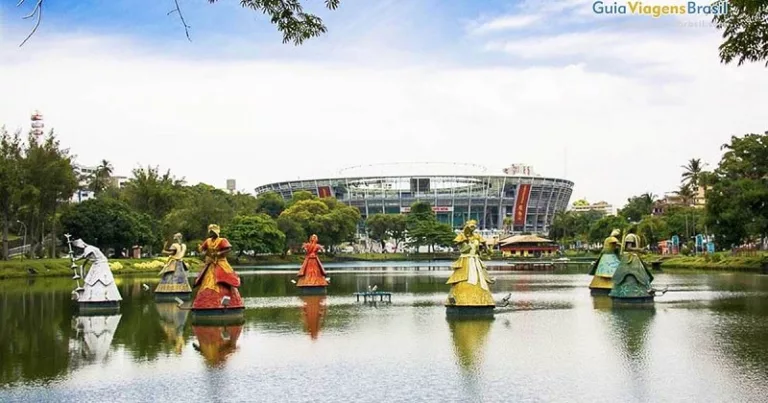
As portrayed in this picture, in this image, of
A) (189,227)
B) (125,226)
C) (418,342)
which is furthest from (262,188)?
(418,342)

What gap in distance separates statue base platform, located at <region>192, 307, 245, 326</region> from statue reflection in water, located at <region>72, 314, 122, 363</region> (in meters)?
2.25

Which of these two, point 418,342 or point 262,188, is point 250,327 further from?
point 262,188

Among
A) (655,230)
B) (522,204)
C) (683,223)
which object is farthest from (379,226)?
(522,204)

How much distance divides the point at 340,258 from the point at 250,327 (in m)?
75.2

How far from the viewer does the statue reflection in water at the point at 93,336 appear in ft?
59.9

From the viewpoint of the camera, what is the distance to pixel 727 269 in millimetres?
54719

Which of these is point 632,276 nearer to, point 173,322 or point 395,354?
point 395,354

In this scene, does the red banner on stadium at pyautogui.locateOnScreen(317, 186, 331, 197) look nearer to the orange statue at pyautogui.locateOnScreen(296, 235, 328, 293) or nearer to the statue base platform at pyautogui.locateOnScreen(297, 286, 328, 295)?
the orange statue at pyautogui.locateOnScreen(296, 235, 328, 293)

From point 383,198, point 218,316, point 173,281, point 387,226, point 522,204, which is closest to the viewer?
point 218,316

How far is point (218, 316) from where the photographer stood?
2434 cm

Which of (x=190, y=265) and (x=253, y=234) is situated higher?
(x=253, y=234)

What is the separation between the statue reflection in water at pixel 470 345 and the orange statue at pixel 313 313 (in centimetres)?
356

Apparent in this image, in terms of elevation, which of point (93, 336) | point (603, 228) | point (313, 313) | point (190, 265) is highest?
point (603, 228)

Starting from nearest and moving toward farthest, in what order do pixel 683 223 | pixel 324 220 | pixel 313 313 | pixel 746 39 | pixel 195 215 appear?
1. pixel 746 39
2. pixel 313 313
3. pixel 195 215
4. pixel 683 223
5. pixel 324 220
